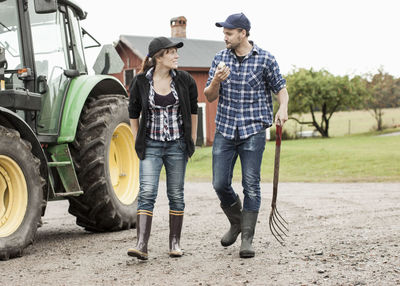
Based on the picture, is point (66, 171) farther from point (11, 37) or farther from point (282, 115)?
point (282, 115)

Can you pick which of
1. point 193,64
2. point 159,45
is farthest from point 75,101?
A: point 193,64

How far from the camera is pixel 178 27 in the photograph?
35.2 m

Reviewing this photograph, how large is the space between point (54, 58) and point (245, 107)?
259cm

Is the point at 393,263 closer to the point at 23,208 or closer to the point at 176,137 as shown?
the point at 176,137

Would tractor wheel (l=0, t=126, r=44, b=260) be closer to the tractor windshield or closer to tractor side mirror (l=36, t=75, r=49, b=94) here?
the tractor windshield

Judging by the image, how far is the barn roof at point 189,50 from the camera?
104 feet

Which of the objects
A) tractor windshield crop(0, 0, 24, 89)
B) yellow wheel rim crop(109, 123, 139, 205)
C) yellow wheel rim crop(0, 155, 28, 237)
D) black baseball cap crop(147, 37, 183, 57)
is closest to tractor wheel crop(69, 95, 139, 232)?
yellow wheel rim crop(109, 123, 139, 205)

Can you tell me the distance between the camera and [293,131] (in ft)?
135

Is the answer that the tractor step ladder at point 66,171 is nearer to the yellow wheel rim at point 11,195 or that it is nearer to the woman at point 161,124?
the yellow wheel rim at point 11,195

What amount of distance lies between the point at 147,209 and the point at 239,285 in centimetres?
134

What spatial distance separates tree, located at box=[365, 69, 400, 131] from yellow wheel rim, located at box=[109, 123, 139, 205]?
39.6 meters

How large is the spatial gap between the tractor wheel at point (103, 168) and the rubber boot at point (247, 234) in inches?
73.3

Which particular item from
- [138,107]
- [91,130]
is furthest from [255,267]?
[91,130]

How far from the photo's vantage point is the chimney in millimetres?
34906
